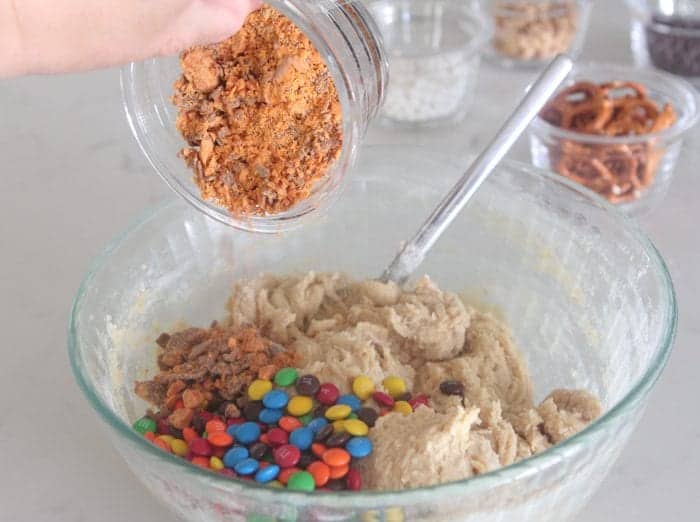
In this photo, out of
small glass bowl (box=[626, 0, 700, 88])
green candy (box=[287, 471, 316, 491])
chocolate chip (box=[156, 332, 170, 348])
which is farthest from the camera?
small glass bowl (box=[626, 0, 700, 88])

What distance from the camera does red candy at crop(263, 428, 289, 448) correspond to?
0.95 m

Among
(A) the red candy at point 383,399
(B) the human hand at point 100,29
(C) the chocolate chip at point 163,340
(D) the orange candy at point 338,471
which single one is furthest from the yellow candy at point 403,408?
(B) the human hand at point 100,29

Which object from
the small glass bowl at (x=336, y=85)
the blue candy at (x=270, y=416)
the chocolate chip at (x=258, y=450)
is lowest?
the blue candy at (x=270, y=416)

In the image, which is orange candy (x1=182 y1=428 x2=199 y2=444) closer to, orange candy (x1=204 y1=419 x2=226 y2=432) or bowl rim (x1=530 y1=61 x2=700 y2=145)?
orange candy (x1=204 y1=419 x2=226 y2=432)

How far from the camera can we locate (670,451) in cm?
110

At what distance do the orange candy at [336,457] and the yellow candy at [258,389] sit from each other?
0.44 feet

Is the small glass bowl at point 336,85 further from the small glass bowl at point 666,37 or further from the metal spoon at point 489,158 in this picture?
the small glass bowl at point 666,37

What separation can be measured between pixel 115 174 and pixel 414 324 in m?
0.76

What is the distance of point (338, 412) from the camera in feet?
3.21

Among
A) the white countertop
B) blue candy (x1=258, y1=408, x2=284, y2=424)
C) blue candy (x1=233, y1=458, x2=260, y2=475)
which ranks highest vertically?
blue candy (x1=233, y1=458, x2=260, y2=475)

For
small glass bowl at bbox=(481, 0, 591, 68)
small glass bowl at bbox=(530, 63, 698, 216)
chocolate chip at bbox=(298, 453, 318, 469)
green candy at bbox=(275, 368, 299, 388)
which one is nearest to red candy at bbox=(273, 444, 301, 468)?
chocolate chip at bbox=(298, 453, 318, 469)

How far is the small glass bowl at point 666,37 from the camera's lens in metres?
1.80

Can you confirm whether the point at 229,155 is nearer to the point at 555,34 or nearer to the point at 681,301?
the point at 681,301

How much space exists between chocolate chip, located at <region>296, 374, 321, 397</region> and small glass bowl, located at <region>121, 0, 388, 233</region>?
0.18 metres
